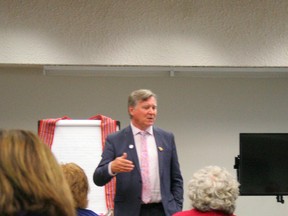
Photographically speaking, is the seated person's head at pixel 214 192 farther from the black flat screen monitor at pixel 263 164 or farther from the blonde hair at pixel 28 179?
the black flat screen monitor at pixel 263 164

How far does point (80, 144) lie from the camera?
12.0ft

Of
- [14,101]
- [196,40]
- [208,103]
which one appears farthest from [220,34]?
[14,101]

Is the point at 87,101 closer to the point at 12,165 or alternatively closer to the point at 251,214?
the point at 251,214

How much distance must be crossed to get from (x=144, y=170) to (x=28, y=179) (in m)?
1.75

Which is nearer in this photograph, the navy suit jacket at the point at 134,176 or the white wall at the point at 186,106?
the navy suit jacket at the point at 134,176

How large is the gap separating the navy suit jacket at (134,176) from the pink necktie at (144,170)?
3cm

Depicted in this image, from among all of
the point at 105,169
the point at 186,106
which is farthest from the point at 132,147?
the point at 186,106

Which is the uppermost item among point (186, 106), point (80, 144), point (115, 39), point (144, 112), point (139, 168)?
point (115, 39)

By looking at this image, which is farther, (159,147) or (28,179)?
(159,147)

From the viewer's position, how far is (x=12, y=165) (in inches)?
41.0

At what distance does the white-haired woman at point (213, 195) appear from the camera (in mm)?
1927

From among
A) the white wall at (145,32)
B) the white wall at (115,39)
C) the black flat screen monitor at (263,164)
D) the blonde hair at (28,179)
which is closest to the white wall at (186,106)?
the white wall at (115,39)

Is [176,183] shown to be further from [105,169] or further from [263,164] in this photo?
[263,164]

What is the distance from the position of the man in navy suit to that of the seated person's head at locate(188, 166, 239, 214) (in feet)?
2.46
